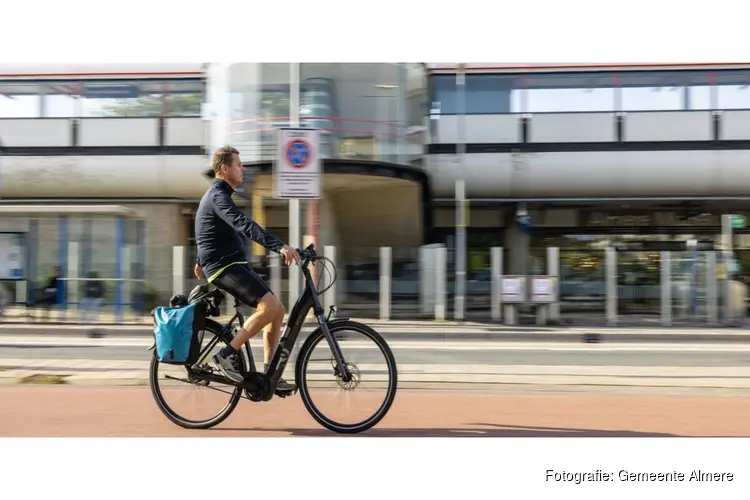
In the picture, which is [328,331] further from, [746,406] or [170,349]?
[746,406]

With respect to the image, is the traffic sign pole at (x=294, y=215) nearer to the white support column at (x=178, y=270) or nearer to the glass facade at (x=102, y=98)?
the white support column at (x=178, y=270)

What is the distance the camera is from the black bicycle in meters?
4.73

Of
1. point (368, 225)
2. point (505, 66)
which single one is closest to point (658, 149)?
point (505, 66)

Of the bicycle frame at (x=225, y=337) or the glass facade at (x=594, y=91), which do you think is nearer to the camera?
the bicycle frame at (x=225, y=337)

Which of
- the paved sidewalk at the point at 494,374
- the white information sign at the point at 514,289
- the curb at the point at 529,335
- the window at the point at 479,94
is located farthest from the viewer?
the window at the point at 479,94

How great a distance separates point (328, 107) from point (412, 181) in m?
2.90

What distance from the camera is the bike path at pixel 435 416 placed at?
193 inches

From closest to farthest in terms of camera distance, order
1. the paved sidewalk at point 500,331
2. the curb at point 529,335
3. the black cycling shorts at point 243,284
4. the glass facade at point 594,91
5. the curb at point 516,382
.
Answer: the black cycling shorts at point 243,284 < the curb at point 516,382 < the curb at point 529,335 < the paved sidewalk at point 500,331 < the glass facade at point 594,91

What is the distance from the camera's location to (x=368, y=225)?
2111cm

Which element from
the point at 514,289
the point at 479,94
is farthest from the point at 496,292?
the point at 479,94

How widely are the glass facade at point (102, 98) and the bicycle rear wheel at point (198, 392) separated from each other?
18881 mm

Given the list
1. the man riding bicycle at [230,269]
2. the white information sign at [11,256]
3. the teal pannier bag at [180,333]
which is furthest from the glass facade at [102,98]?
the teal pannier bag at [180,333]

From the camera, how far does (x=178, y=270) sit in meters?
17.9
